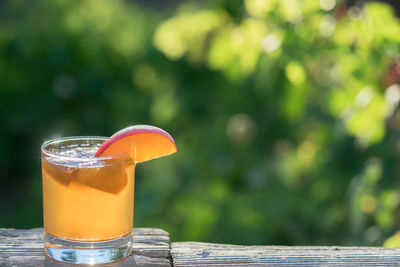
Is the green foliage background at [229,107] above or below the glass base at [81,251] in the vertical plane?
below

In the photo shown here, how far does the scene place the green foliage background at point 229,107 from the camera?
2.35 meters

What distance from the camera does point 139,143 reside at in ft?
4.25

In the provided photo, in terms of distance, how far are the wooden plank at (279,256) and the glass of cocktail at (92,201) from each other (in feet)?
0.48

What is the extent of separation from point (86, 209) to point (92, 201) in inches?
0.9

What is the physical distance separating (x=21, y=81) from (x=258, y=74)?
1.78 metres

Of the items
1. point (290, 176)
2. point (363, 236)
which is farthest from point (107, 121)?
point (363, 236)

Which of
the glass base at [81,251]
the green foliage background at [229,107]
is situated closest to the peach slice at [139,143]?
the glass base at [81,251]

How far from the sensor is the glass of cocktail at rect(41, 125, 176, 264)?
1.24 m

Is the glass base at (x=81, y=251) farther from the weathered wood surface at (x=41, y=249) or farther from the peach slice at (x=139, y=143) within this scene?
the peach slice at (x=139, y=143)

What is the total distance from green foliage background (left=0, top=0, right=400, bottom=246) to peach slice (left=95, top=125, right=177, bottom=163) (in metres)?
0.96

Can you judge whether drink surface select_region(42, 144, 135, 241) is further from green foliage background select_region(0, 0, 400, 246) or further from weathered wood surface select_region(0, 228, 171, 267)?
green foliage background select_region(0, 0, 400, 246)

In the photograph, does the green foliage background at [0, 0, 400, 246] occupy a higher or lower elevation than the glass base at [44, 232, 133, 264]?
lower

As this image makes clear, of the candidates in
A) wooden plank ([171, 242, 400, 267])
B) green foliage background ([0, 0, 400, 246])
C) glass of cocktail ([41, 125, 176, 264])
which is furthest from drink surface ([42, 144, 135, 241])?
green foliage background ([0, 0, 400, 246])

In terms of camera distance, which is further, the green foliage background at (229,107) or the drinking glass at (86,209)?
the green foliage background at (229,107)
